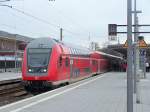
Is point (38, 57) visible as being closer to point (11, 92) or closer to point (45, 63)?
point (45, 63)

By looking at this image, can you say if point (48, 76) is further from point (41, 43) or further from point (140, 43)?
point (140, 43)

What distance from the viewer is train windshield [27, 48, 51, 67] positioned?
25.8 metres

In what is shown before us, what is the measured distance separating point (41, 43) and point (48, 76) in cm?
268

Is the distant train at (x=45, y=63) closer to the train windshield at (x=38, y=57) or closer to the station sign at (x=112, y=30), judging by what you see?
the train windshield at (x=38, y=57)

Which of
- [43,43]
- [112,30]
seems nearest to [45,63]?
[43,43]

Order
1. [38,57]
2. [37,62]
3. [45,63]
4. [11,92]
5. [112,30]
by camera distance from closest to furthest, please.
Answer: [112,30] → [45,63] → [37,62] → [38,57] → [11,92]

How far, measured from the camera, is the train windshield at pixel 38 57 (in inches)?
1016

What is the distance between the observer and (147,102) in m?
17.4

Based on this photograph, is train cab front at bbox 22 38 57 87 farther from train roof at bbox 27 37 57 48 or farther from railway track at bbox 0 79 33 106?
railway track at bbox 0 79 33 106

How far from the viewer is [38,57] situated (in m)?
26.1

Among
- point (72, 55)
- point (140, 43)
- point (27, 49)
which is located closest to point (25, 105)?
point (140, 43)

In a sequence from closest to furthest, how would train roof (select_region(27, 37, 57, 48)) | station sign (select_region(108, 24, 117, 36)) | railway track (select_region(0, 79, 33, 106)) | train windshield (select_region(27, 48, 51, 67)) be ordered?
station sign (select_region(108, 24, 117, 36))
railway track (select_region(0, 79, 33, 106))
train windshield (select_region(27, 48, 51, 67))
train roof (select_region(27, 37, 57, 48))

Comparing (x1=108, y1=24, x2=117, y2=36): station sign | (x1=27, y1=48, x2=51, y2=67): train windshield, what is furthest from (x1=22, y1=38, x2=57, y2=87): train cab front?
(x1=108, y1=24, x2=117, y2=36): station sign

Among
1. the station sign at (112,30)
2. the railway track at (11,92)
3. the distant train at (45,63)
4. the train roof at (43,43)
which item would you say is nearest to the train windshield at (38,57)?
the distant train at (45,63)
